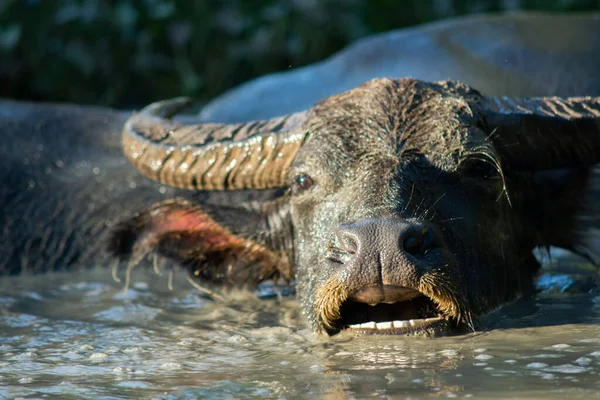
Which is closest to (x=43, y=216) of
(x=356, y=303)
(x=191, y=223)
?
(x=191, y=223)

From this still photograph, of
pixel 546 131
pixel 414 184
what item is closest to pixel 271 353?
pixel 414 184

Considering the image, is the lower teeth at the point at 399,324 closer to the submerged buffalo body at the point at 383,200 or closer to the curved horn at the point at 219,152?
the submerged buffalo body at the point at 383,200

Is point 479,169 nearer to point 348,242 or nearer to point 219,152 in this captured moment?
point 348,242

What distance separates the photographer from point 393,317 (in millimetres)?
4215

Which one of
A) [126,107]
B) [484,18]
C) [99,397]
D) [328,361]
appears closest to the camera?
[99,397]

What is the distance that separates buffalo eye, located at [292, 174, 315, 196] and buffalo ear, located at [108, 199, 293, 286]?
0.53 metres

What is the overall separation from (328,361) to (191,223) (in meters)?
1.72

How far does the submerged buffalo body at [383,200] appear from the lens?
405cm

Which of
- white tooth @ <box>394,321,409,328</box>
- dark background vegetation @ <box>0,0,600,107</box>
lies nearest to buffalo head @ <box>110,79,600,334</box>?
white tooth @ <box>394,321,409,328</box>

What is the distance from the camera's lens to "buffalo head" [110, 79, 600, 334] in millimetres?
4043

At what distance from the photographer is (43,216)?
6.96 metres

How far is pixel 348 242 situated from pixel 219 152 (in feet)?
4.62

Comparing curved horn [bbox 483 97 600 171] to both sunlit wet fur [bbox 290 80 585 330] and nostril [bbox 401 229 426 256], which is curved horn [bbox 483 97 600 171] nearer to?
sunlit wet fur [bbox 290 80 585 330]

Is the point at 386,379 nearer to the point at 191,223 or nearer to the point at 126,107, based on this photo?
the point at 191,223
